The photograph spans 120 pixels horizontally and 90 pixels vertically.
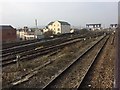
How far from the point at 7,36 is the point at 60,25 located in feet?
180

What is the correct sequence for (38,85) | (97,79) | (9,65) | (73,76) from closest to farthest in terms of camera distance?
(38,85) → (97,79) → (73,76) → (9,65)

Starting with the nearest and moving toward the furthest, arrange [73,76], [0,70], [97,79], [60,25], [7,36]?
[97,79] < [73,76] < [0,70] < [7,36] < [60,25]

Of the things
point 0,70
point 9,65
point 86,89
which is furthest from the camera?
point 9,65

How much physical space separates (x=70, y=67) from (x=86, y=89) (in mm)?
4829

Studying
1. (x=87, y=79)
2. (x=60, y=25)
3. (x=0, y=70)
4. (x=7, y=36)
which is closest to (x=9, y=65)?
(x=0, y=70)

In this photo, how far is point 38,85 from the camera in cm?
938

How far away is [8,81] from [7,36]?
3754 centimetres

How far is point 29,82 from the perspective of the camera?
9914mm

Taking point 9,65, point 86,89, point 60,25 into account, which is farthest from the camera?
point 60,25

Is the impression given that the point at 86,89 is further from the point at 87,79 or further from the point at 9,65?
the point at 9,65

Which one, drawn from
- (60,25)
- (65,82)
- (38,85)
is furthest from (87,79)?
(60,25)

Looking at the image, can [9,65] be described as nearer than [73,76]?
No

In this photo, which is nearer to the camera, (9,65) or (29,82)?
(29,82)

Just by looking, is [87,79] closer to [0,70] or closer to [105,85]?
[105,85]
